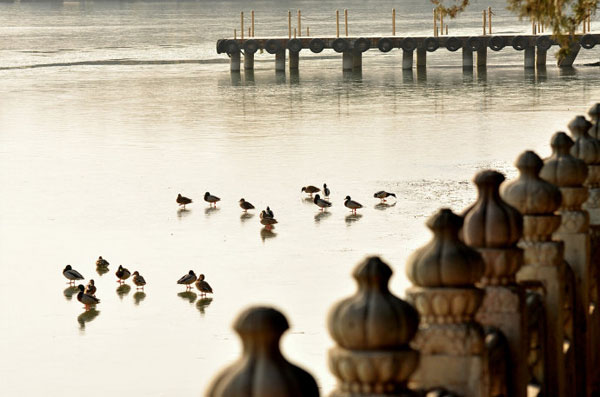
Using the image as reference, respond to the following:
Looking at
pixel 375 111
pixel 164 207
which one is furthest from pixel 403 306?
pixel 375 111

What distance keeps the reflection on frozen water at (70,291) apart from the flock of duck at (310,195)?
196 inches

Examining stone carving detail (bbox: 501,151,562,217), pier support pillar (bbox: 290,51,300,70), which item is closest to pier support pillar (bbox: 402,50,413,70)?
pier support pillar (bbox: 290,51,300,70)

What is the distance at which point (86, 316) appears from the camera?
18.9 metres

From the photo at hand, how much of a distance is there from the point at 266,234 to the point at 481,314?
62.8 ft

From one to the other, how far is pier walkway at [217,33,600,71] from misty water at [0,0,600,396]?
144 centimetres

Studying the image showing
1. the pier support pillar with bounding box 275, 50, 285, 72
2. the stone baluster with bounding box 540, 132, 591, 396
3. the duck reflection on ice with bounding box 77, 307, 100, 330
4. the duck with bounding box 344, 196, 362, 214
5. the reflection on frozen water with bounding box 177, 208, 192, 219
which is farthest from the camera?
the pier support pillar with bounding box 275, 50, 285, 72

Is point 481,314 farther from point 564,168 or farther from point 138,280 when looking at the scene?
point 138,280

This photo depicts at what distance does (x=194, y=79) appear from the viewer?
212 ft

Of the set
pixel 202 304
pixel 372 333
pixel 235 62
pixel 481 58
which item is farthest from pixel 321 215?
pixel 481 58

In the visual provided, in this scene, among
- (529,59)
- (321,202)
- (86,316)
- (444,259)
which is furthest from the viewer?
(529,59)

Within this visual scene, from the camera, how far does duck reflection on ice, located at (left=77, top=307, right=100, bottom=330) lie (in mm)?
18422

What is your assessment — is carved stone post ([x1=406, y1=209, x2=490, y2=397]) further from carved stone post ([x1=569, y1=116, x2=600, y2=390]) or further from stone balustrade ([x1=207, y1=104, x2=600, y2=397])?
carved stone post ([x1=569, y1=116, x2=600, y2=390])

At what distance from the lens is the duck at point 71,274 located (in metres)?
20.6

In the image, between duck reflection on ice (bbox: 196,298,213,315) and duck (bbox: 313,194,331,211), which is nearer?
duck reflection on ice (bbox: 196,298,213,315)
